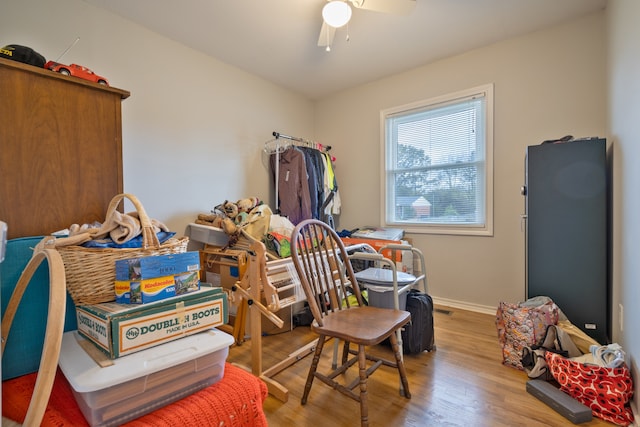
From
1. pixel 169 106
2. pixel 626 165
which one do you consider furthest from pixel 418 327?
pixel 169 106

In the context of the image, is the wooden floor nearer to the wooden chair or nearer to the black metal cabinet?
the wooden chair

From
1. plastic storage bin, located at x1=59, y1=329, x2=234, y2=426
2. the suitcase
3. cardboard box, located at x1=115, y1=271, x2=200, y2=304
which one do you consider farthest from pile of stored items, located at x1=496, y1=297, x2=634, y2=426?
cardboard box, located at x1=115, y1=271, x2=200, y2=304

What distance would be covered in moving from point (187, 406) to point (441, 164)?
300 cm

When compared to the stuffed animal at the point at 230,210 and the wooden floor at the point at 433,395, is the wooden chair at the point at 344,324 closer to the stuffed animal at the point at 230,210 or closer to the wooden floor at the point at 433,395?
the wooden floor at the point at 433,395

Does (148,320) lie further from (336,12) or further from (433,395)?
(336,12)

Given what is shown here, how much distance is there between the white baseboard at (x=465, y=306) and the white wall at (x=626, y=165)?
0.97m

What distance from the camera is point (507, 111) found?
2.69 meters

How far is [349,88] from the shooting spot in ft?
12.0

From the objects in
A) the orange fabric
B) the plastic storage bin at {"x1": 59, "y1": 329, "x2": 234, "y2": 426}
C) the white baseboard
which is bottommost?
the white baseboard

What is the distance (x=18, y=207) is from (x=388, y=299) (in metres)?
1.82

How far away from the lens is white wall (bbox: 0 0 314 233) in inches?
76.9

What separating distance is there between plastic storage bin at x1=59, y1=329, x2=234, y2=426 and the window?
8.88 ft

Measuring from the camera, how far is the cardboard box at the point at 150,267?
0.83m

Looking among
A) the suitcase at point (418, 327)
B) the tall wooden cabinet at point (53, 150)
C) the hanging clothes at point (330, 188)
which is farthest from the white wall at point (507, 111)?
the tall wooden cabinet at point (53, 150)
